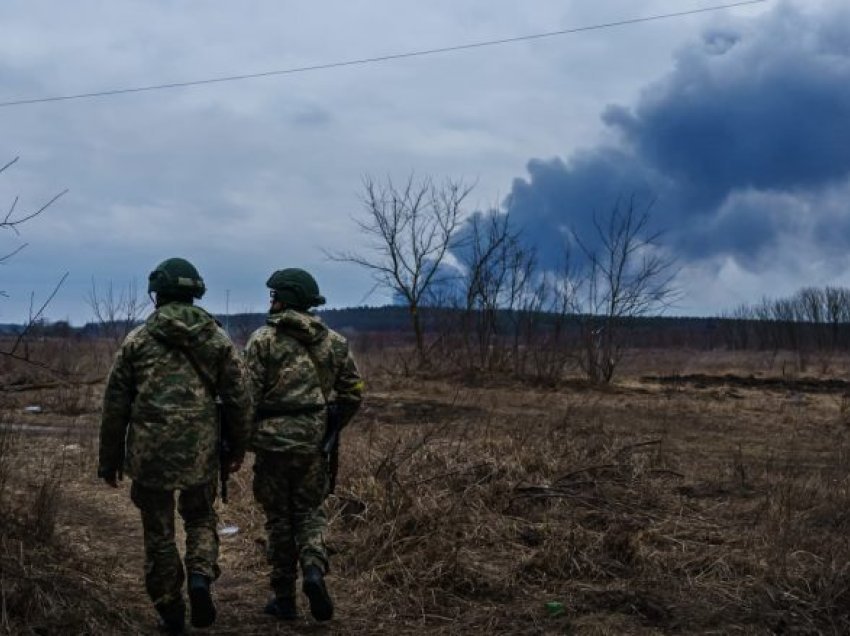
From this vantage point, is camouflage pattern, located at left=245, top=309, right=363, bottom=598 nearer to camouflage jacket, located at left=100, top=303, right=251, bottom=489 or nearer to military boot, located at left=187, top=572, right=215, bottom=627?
camouflage jacket, located at left=100, top=303, right=251, bottom=489

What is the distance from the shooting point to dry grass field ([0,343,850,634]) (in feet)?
15.8

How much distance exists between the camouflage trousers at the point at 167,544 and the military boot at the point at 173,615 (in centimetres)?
3

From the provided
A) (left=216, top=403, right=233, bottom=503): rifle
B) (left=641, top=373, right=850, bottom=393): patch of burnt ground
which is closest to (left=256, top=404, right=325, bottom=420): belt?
(left=216, top=403, right=233, bottom=503): rifle

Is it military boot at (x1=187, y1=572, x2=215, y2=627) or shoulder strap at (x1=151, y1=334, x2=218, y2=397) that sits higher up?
shoulder strap at (x1=151, y1=334, x2=218, y2=397)

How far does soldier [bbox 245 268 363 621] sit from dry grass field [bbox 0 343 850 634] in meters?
0.40

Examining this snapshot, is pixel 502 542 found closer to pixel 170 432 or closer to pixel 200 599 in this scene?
pixel 200 599

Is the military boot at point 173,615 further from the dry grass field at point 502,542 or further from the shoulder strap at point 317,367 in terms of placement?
the shoulder strap at point 317,367

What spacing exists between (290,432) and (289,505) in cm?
43

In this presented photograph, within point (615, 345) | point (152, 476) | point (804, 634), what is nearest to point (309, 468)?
point (152, 476)

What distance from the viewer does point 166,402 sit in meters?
4.38

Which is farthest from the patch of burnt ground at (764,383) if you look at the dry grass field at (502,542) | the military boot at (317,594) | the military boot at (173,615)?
the military boot at (173,615)

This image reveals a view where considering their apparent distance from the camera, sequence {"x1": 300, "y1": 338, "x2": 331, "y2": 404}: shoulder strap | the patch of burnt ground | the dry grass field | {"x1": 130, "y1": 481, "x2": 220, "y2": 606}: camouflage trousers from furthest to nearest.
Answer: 1. the patch of burnt ground
2. {"x1": 300, "y1": 338, "x2": 331, "y2": 404}: shoulder strap
3. the dry grass field
4. {"x1": 130, "y1": 481, "x2": 220, "y2": 606}: camouflage trousers

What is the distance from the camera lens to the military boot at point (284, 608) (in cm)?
487

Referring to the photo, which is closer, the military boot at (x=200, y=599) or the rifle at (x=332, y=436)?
the military boot at (x=200, y=599)
